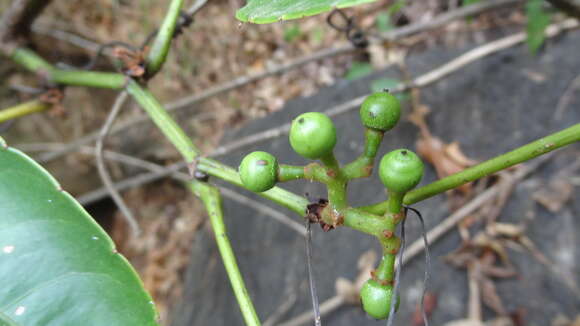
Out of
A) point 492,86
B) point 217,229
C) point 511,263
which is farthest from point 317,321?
point 492,86

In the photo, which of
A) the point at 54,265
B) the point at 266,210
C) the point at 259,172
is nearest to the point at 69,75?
the point at 54,265

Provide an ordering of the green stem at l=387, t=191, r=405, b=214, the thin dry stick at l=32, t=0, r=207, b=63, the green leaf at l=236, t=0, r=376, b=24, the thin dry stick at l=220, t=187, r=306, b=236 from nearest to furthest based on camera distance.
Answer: the green leaf at l=236, t=0, r=376, b=24 < the green stem at l=387, t=191, r=405, b=214 < the thin dry stick at l=32, t=0, r=207, b=63 < the thin dry stick at l=220, t=187, r=306, b=236

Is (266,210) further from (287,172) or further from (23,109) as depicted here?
(287,172)

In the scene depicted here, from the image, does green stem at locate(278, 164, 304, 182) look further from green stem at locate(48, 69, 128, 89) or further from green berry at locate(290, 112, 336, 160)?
green stem at locate(48, 69, 128, 89)

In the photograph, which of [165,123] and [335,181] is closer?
[335,181]

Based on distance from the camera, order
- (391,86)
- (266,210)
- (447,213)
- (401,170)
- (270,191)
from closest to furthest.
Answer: (401,170)
(270,191)
(447,213)
(391,86)
(266,210)

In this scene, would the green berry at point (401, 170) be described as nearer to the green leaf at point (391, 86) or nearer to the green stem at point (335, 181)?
the green stem at point (335, 181)

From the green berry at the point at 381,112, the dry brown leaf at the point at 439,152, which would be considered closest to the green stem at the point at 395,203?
the green berry at the point at 381,112

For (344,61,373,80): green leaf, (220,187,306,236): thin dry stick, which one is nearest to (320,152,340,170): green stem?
(220,187,306,236): thin dry stick

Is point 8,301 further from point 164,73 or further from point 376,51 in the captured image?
point 164,73
